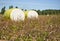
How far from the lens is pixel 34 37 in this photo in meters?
7.05

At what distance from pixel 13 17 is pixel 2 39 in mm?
5334

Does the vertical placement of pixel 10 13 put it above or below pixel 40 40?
above

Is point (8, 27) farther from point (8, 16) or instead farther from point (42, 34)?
point (8, 16)

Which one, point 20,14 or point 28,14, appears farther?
point 28,14

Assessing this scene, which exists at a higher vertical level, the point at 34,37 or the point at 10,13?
the point at 10,13

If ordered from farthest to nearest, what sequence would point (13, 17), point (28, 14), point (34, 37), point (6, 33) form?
point (28, 14), point (13, 17), point (6, 33), point (34, 37)

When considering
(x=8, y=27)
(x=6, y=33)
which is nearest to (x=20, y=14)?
(x=8, y=27)

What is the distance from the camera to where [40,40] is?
6484mm

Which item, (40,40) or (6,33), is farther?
(6,33)

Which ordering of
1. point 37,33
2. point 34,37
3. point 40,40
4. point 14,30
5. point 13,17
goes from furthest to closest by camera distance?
point 13,17 → point 14,30 → point 37,33 → point 34,37 → point 40,40

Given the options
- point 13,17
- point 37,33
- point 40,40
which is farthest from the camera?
point 13,17

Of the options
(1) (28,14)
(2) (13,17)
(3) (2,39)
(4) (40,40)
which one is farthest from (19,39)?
(1) (28,14)

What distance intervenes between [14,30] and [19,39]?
238 centimetres

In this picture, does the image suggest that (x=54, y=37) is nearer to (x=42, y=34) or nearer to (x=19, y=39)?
(x=42, y=34)
